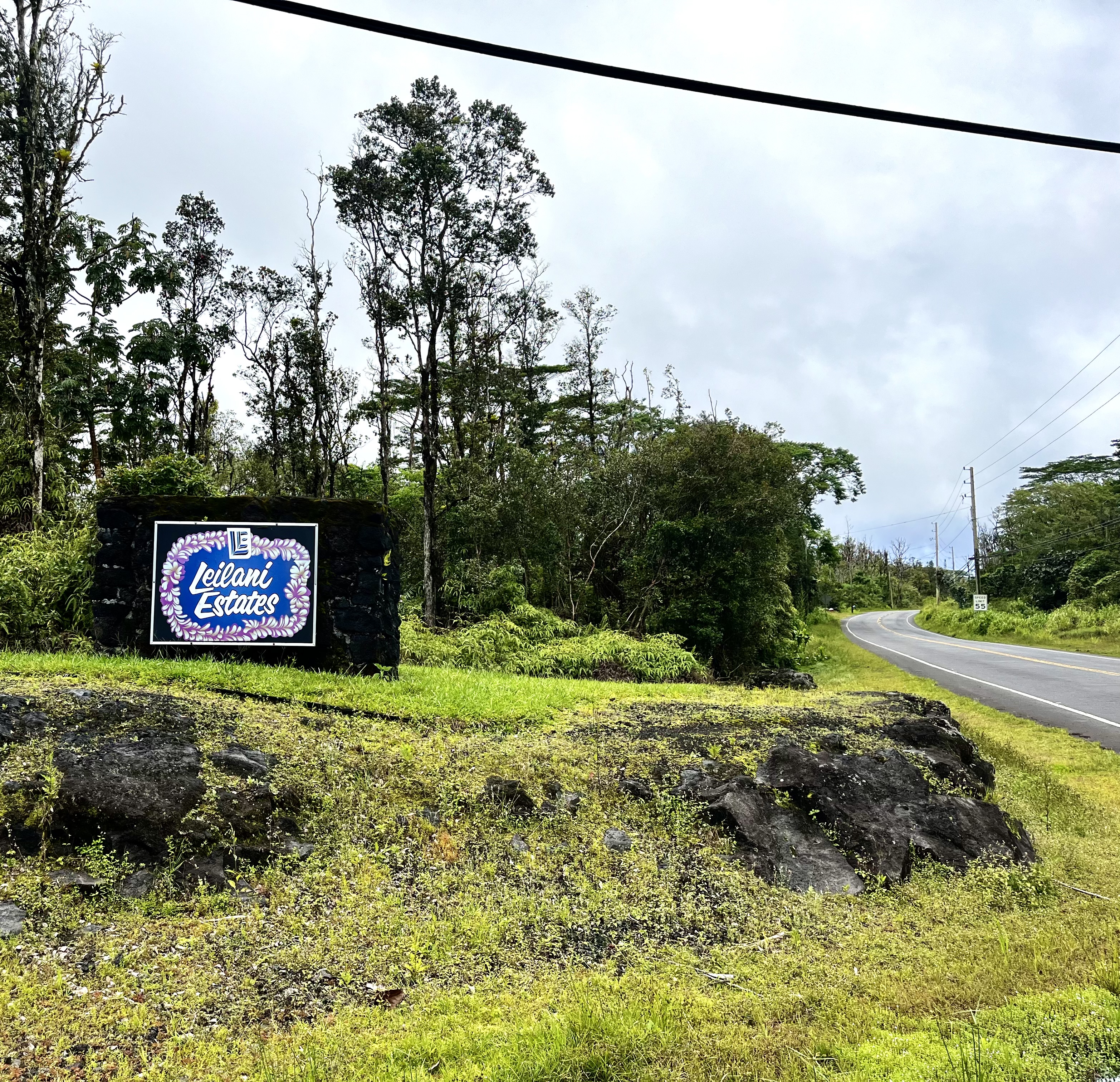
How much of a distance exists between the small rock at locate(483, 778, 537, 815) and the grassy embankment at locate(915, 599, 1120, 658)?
20.3 m

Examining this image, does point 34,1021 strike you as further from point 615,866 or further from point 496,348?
point 496,348

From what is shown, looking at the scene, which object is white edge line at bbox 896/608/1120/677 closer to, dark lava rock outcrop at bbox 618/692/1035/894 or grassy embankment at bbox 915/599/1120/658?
grassy embankment at bbox 915/599/1120/658

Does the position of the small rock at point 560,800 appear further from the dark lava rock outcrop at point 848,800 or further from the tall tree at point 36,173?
the tall tree at point 36,173

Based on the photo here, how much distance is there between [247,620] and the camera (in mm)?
7266

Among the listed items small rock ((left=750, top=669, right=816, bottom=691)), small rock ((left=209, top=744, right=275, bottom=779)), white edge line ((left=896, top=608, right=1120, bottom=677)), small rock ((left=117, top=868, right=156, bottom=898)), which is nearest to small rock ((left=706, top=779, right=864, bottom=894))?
small rock ((left=209, top=744, right=275, bottom=779))

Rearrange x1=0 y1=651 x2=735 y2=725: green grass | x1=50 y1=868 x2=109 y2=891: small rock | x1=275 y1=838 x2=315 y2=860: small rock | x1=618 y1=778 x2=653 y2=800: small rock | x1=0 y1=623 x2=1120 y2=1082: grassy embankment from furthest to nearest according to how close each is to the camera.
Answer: x1=0 y1=651 x2=735 y2=725: green grass < x1=618 y1=778 x2=653 y2=800: small rock < x1=275 y1=838 x2=315 y2=860: small rock < x1=50 y1=868 x2=109 y2=891: small rock < x1=0 y1=623 x2=1120 y2=1082: grassy embankment

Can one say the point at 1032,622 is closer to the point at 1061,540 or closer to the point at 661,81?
the point at 1061,540

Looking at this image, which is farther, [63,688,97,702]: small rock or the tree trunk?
the tree trunk

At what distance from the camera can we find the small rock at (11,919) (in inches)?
134

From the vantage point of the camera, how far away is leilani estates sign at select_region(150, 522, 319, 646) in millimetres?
7168

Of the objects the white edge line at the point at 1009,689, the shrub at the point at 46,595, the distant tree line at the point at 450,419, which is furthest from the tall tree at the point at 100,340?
the white edge line at the point at 1009,689

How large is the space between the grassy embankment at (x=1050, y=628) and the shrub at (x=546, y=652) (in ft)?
47.0

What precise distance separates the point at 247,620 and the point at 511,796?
3.76m

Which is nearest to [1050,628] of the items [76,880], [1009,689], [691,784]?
[1009,689]
